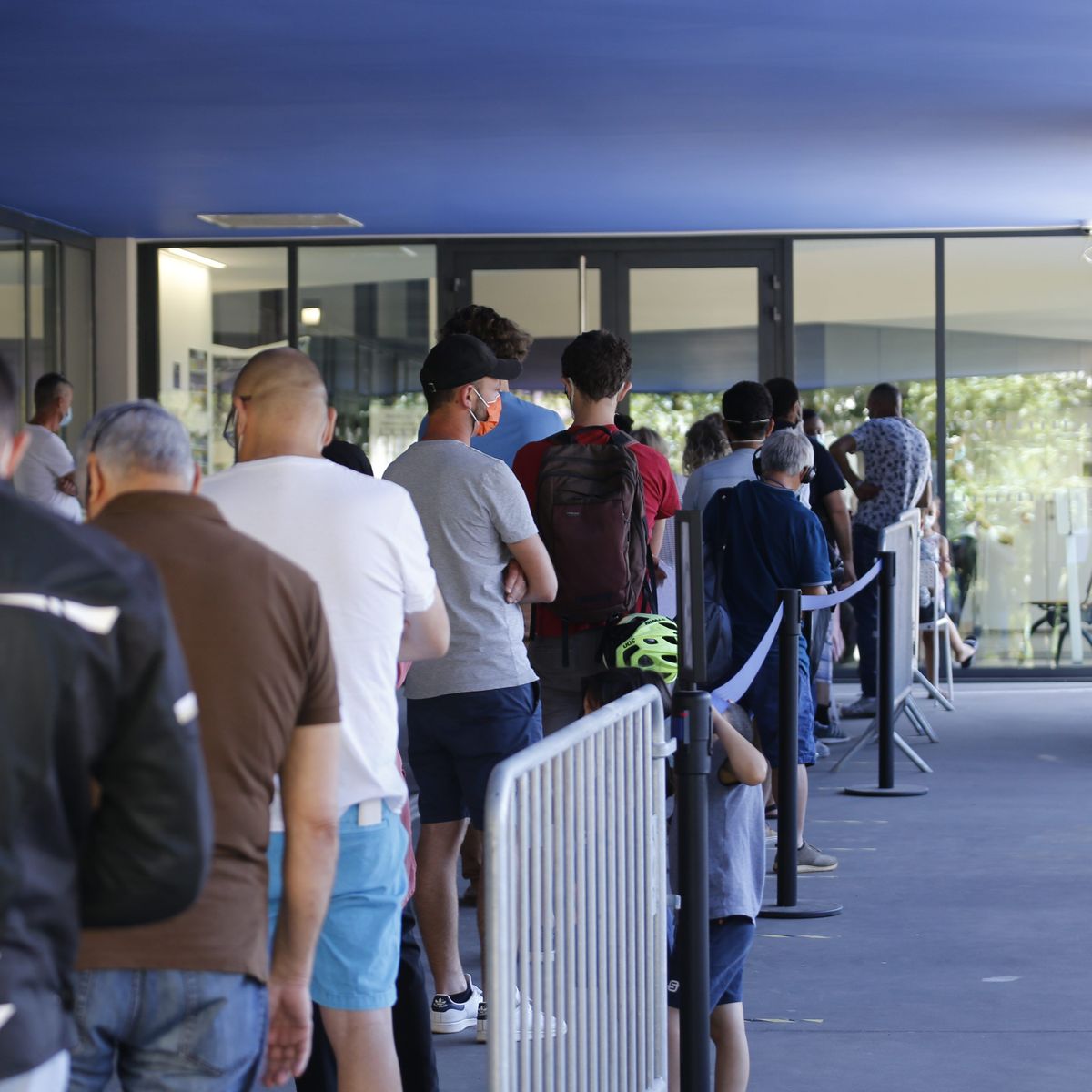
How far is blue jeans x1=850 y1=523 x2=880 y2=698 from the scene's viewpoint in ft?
32.9

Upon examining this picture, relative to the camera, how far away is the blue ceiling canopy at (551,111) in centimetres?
632

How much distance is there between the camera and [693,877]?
3.39 meters

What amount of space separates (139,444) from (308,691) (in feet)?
1.38

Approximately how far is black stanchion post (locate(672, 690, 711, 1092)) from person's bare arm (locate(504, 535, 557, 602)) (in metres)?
0.96

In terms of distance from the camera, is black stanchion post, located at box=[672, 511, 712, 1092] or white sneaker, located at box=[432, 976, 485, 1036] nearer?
black stanchion post, located at box=[672, 511, 712, 1092]

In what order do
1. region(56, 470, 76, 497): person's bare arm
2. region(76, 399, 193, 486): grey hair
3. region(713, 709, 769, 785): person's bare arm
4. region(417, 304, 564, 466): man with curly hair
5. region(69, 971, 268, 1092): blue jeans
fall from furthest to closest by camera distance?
region(56, 470, 76, 497): person's bare arm < region(417, 304, 564, 466): man with curly hair < region(713, 709, 769, 785): person's bare arm < region(76, 399, 193, 486): grey hair < region(69, 971, 268, 1092): blue jeans

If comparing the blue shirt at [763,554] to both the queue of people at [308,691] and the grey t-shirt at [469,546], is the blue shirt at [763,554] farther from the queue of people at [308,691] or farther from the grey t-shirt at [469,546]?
the grey t-shirt at [469,546]

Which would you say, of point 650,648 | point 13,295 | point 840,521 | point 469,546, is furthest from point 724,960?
point 13,295

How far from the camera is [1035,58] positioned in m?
7.02

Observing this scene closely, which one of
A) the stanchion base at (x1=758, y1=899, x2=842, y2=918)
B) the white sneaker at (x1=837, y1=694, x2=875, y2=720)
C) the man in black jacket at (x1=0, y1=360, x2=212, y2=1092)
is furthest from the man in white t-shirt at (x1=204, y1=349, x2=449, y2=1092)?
the white sneaker at (x1=837, y1=694, x2=875, y2=720)

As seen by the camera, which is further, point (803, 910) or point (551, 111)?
point (551, 111)

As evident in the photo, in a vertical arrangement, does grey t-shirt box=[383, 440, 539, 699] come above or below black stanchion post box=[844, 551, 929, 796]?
above

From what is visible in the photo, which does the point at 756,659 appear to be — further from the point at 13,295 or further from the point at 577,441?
the point at 13,295

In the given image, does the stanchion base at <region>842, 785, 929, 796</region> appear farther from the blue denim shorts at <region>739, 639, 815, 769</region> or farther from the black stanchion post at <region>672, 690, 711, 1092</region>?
the black stanchion post at <region>672, 690, 711, 1092</region>
